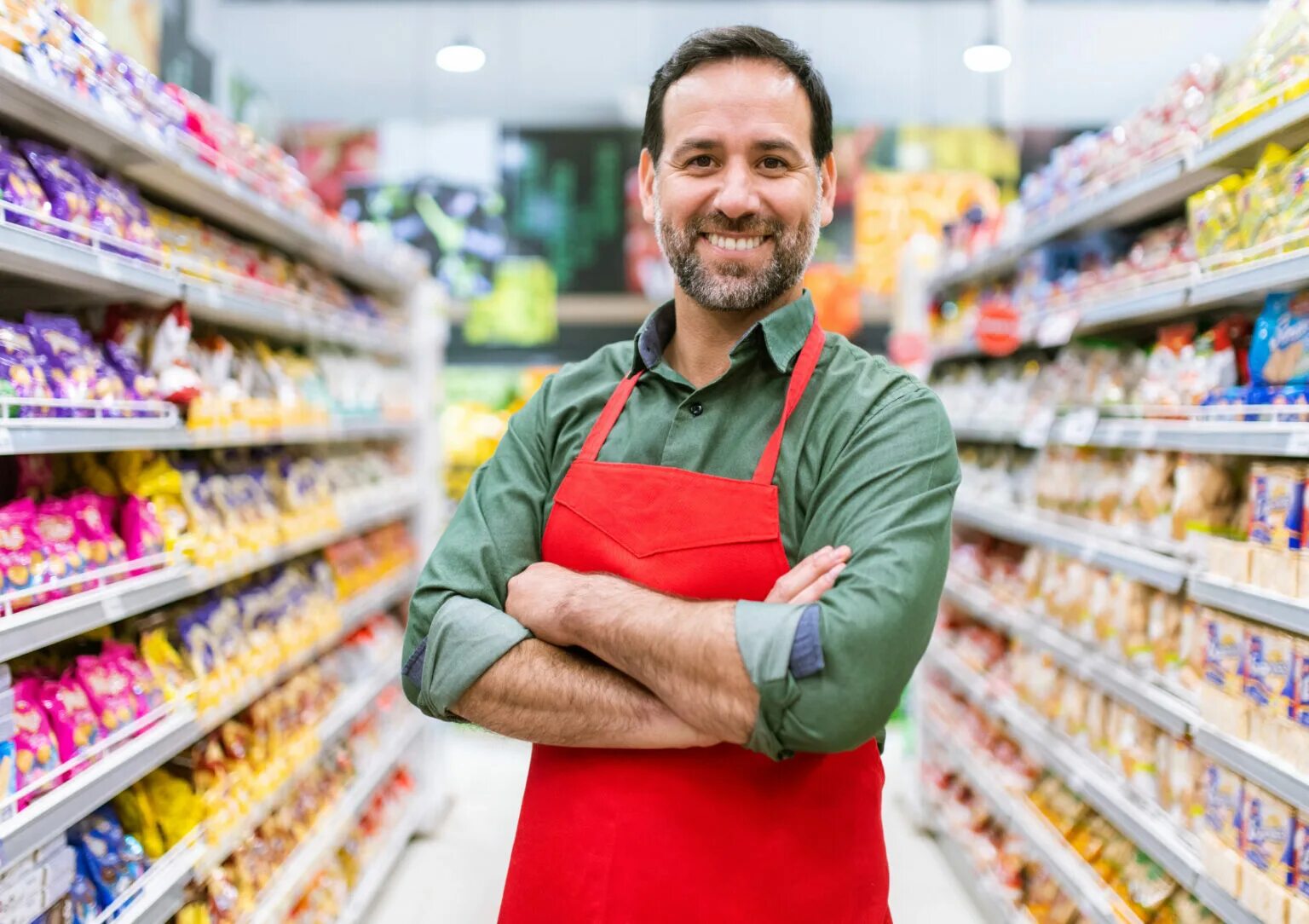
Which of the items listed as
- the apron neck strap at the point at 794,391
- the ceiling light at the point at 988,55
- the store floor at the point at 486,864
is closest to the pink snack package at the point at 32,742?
the apron neck strap at the point at 794,391

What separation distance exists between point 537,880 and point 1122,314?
87.2 inches

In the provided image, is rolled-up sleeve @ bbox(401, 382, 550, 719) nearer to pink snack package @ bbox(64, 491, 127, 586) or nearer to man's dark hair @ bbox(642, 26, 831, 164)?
man's dark hair @ bbox(642, 26, 831, 164)

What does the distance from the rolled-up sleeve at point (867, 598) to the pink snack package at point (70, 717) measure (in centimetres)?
138

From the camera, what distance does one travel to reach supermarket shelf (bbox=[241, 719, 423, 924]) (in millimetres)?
2746

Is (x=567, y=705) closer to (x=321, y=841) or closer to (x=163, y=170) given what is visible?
(x=163, y=170)

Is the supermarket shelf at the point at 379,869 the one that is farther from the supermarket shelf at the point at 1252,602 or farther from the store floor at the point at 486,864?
the supermarket shelf at the point at 1252,602

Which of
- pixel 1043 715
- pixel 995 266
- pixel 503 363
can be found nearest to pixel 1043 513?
pixel 1043 715

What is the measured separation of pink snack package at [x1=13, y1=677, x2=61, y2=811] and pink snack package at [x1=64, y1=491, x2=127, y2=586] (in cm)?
26

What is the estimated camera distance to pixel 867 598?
4.20 feet

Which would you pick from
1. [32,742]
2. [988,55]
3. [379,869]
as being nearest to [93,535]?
[32,742]

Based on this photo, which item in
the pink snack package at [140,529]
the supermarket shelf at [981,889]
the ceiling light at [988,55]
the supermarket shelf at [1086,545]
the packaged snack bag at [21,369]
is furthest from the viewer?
the ceiling light at [988,55]

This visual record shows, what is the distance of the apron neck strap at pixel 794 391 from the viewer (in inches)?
58.4

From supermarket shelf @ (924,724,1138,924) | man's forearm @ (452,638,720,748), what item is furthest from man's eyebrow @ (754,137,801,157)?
supermarket shelf @ (924,724,1138,924)

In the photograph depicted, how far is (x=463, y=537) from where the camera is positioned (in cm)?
158
